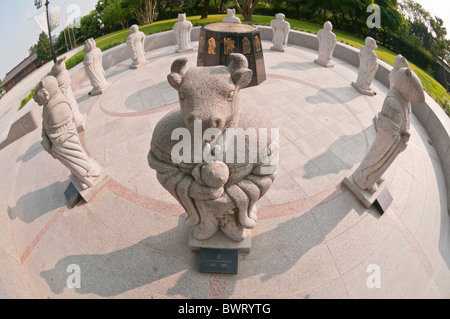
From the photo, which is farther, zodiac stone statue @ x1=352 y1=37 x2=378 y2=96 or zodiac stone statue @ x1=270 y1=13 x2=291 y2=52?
zodiac stone statue @ x1=270 y1=13 x2=291 y2=52

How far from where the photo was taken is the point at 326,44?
1298 centimetres

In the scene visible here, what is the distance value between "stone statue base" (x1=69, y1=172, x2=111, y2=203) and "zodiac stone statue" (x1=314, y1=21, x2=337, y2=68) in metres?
13.0

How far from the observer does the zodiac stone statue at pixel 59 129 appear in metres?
5.18

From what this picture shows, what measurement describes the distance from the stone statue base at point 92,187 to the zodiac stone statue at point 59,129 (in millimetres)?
260

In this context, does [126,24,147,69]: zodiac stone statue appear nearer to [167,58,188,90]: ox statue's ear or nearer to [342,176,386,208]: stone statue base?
[167,58,188,90]: ox statue's ear

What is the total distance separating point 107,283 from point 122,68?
43.7 ft

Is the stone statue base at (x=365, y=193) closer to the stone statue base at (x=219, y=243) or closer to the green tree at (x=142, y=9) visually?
the stone statue base at (x=219, y=243)

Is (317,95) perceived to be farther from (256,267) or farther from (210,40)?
(256,267)

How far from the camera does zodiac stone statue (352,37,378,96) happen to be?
10.0 meters

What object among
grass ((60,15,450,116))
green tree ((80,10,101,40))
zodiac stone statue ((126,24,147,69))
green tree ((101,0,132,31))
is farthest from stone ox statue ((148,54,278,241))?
green tree ((80,10,101,40))

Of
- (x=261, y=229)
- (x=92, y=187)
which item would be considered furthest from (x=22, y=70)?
(x=261, y=229)

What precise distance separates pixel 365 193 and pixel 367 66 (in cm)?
714

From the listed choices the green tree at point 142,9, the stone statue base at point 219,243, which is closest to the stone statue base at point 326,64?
the stone statue base at point 219,243

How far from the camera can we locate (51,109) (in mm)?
5250
